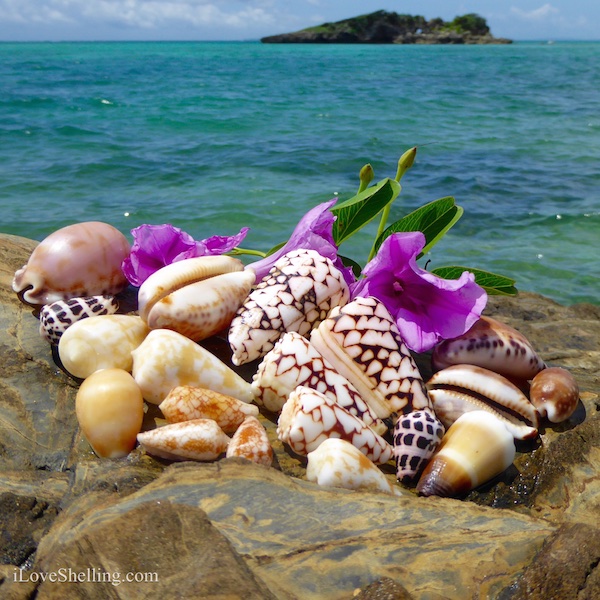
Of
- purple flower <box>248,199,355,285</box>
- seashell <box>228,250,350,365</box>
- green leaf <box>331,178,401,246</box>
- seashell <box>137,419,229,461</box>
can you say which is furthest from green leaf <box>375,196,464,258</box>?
seashell <box>137,419,229,461</box>

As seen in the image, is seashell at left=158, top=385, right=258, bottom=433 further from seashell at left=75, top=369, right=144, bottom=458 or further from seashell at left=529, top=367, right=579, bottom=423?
seashell at left=529, top=367, right=579, bottom=423

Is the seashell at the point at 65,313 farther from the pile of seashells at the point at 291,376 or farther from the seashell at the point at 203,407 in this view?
the seashell at the point at 203,407

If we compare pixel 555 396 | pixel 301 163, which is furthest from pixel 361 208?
pixel 301 163

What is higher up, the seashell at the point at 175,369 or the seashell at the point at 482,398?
the seashell at the point at 175,369

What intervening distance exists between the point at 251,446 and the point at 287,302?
0.62m

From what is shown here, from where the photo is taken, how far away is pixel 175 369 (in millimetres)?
2096

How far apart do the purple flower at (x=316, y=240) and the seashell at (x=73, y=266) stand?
577mm

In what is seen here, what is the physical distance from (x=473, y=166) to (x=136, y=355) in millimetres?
9152

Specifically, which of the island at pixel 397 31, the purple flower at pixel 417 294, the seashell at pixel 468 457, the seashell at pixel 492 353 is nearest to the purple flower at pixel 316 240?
the purple flower at pixel 417 294

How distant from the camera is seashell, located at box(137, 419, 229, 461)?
186 centimetres

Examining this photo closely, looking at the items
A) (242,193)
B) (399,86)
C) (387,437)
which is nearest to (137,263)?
(387,437)

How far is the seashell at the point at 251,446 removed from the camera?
1858mm

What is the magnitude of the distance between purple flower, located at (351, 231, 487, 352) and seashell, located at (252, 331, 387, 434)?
38 cm

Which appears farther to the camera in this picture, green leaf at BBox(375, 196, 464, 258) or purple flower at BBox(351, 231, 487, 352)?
green leaf at BBox(375, 196, 464, 258)
